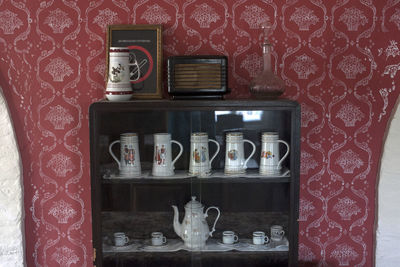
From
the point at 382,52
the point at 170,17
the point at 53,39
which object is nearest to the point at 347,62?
the point at 382,52

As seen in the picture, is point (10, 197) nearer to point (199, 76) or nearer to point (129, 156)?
point (129, 156)

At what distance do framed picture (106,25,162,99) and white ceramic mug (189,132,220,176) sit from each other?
0.29m

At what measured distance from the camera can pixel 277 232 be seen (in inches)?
93.2

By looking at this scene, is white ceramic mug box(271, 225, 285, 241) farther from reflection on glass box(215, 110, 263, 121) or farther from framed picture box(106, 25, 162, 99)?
framed picture box(106, 25, 162, 99)

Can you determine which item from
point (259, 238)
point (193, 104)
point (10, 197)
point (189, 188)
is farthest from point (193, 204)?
point (10, 197)

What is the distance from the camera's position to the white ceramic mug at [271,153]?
2.32 m

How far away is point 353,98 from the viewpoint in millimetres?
2557

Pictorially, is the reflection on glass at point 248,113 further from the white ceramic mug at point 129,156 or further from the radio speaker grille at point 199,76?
the white ceramic mug at point 129,156

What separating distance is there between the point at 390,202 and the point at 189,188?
0.96 meters

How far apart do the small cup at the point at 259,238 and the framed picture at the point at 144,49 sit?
0.74 m

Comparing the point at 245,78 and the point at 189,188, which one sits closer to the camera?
the point at 189,188

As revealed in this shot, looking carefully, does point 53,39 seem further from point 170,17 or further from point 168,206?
point 168,206

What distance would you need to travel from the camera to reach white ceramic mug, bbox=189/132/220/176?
233 centimetres

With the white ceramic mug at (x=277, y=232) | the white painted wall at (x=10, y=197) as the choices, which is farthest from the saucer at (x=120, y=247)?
the white ceramic mug at (x=277, y=232)
